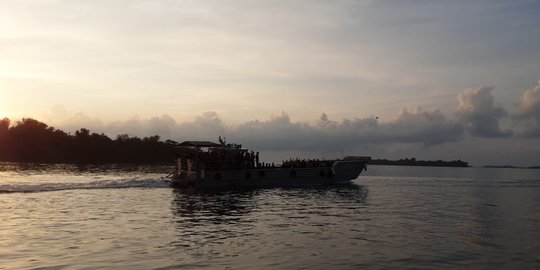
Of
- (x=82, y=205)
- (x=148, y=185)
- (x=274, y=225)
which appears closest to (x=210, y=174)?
(x=148, y=185)

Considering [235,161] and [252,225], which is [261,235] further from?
[235,161]

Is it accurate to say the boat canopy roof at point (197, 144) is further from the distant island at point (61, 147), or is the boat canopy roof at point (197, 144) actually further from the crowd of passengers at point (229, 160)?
the distant island at point (61, 147)

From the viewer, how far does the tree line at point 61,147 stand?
547ft

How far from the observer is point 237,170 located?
58.9m

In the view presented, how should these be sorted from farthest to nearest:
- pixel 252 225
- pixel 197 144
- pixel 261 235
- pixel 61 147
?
pixel 61 147, pixel 197 144, pixel 252 225, pixel 261 235

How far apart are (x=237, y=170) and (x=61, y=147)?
458ft

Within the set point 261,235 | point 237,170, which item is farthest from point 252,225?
point 237,170

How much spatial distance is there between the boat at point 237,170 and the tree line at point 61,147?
379 ft

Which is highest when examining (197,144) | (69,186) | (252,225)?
(197,144)

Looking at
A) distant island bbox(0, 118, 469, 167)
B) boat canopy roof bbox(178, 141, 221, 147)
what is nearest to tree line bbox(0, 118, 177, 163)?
distant island bbox(0, 118, 469, 167)

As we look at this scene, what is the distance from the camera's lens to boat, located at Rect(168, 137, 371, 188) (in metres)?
57.8

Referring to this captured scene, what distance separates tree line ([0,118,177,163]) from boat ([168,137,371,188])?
116 m

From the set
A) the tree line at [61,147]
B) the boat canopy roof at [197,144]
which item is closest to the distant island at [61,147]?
the tree line at [61,147]

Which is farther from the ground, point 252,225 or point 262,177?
point 262,177
